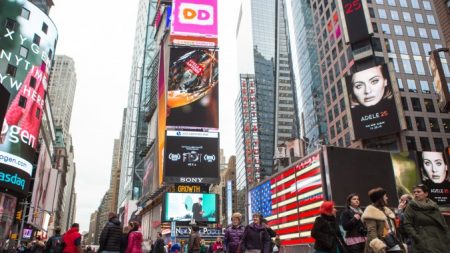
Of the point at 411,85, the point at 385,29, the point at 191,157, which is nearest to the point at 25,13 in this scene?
the point at 191,157

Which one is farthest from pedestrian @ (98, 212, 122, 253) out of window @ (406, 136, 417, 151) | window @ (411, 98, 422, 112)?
window @ (411, 98, 422, 112)

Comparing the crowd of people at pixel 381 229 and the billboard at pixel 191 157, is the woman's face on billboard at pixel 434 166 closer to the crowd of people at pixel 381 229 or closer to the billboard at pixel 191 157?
the billboard at pixel 191 157

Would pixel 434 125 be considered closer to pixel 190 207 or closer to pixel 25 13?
pixel 190 207

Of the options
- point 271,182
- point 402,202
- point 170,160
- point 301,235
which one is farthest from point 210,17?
point 402,202

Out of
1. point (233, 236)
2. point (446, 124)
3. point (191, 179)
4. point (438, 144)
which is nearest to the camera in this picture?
point (233, 236)

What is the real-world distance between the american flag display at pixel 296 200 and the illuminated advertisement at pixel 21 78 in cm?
2511

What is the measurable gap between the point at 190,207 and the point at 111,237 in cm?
4065

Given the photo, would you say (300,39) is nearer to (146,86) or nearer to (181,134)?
(146,86)

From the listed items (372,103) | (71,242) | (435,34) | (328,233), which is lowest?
(328,233)

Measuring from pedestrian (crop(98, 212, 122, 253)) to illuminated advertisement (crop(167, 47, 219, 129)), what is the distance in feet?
142

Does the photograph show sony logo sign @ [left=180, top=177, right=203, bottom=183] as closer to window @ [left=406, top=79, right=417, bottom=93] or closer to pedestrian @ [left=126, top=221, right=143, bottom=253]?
window @ [left=406, top=79, right=417, bottom=93]

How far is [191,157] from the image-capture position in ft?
174

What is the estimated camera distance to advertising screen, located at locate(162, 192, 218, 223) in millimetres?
50188

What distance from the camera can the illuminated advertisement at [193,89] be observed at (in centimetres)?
5525
